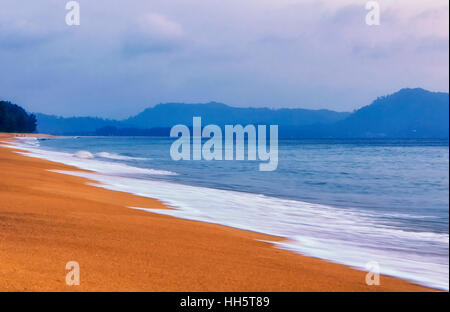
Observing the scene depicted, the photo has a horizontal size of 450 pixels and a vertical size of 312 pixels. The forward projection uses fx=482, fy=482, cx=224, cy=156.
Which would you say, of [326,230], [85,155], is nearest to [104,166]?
[85,155]

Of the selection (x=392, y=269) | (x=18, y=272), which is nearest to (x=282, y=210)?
(x=392, y=269)

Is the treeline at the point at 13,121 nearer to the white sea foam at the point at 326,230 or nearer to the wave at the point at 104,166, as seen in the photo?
the wave at the point at 104,166

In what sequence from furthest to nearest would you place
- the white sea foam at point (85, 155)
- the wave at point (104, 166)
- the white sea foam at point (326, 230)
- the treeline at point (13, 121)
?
1. the treeline at point (13, 121)
2. the white sea foam at point (85, 155)
3. the wave at point (104, 166)
4. the white sea foam at point (326, 230)

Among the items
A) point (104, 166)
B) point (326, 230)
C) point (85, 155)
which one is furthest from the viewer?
point (85, 155)

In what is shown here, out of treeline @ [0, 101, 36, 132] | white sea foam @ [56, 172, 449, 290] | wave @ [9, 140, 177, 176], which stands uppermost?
treeline @ [0, 101, 36, 132]

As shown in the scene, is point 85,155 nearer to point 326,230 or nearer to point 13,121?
point 326,230

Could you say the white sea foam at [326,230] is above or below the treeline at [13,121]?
below

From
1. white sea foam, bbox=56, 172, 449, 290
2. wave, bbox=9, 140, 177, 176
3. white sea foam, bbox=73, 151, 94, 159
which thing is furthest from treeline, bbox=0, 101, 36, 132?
white sea foam, bbox=56, 172, 449, 290

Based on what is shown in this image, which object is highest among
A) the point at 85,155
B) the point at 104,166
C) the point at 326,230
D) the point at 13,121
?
the point at 13,121

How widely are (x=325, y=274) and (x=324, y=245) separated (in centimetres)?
246

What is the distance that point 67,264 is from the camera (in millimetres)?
5465

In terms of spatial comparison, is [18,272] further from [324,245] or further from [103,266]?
[324,245]

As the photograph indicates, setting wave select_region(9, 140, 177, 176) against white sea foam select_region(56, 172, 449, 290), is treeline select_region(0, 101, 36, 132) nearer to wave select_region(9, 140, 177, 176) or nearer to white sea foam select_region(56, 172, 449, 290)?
wave select_region(9, 140, 177, 176)

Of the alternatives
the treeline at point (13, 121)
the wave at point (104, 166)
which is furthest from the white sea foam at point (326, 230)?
the treeline at point (13, 121)
